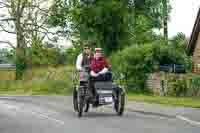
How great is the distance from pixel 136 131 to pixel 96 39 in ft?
101

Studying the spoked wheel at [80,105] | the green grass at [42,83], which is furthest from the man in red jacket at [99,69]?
the green grass at [42,83]

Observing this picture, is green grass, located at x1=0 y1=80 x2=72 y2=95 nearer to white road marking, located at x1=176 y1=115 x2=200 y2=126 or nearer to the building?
the building

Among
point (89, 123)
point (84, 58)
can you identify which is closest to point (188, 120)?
point (89, 123)

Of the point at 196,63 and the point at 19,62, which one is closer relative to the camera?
the point at 196,63

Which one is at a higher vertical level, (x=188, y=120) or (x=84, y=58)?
(x=84, y=58)

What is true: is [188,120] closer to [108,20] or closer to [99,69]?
[99,69]

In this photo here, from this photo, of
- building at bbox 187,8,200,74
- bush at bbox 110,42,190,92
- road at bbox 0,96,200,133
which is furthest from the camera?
building at bbox 187,8,200,74

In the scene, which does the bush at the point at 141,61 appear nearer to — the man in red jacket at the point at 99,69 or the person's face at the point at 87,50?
the person's face at the point at 87,50

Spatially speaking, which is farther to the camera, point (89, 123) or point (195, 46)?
point (195, 46)

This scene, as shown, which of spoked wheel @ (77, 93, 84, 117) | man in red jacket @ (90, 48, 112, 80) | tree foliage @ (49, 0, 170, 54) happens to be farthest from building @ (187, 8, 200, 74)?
spoked wheel @ (77, 93, 84, 117)

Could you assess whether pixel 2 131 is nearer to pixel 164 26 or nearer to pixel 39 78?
pixel 39 78

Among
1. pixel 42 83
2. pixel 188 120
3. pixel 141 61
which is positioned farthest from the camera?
pixel 42 83

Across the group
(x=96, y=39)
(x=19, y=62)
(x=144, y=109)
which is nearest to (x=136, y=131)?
(x=144, y=109)

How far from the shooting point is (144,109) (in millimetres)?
20156
